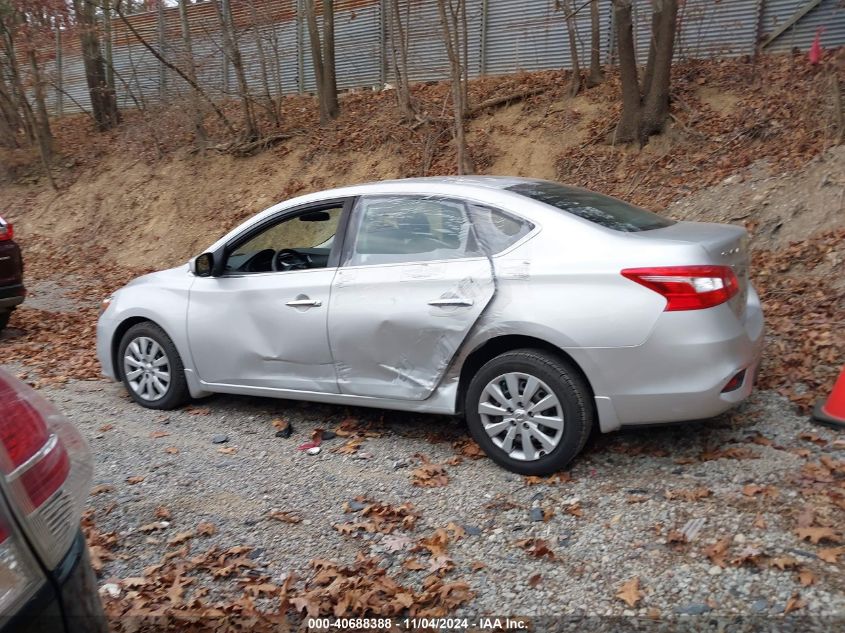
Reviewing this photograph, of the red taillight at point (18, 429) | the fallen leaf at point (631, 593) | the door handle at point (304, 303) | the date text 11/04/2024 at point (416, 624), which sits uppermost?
the red taillight at point (18, 429)

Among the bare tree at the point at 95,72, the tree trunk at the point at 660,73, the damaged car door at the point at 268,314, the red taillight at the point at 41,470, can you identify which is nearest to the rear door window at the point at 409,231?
the damaged car door at the point at 268,314

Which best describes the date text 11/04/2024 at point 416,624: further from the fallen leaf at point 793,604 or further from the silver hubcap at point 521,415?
the silver hubcap at point 521,415

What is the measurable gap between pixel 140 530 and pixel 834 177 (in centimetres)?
809

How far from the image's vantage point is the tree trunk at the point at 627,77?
10.4 metres

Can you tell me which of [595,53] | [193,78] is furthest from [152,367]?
[193,78]

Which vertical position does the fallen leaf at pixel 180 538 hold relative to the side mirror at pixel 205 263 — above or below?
below

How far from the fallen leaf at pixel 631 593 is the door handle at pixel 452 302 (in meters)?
1.85

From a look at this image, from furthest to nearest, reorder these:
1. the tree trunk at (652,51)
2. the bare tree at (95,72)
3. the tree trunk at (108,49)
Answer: the bare tree at (95,72)
the tree trunk at (108,49)
the tree trunk at (652,51)

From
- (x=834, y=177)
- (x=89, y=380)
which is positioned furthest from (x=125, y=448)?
(x=834, y=177)

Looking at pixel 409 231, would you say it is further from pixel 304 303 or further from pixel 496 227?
pixel 304 303

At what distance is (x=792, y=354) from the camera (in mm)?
5949

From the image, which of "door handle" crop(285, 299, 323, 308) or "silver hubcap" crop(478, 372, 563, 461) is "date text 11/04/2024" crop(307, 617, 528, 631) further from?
"door handle" crop(285, 299, 323, 308)

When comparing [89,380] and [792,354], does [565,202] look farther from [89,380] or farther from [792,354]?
[89,380]

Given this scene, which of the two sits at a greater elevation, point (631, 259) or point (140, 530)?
point (631, 259)
